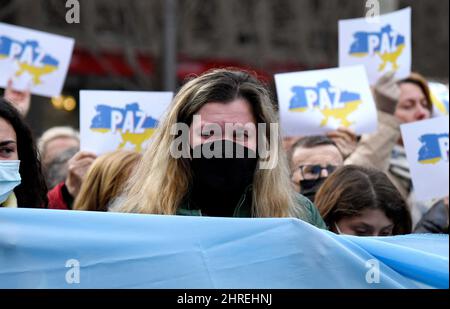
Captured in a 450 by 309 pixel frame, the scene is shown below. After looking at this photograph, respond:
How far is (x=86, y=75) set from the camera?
2241 cm

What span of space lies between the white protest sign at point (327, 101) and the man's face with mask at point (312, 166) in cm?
72

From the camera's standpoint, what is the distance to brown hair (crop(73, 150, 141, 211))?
15.3 ft

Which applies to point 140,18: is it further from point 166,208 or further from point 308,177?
point 166,208

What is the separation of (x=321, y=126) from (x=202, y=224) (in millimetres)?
3294

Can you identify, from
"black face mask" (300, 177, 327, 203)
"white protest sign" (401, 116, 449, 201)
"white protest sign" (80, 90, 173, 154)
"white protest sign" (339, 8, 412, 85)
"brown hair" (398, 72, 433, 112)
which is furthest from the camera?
"white protest sign" (339, 8, 412, 85)

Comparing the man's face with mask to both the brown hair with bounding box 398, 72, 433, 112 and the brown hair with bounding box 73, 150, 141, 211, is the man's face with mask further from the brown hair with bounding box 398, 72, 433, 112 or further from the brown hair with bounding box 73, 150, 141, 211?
the brown hair with bounding box 398, 72, 433, 112

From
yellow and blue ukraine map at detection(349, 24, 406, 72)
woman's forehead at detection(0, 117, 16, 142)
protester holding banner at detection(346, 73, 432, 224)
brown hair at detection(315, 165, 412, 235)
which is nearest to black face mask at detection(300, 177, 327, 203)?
brown hair at detection(315, 165, 412, 235)

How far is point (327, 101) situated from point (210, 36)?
18.1 m

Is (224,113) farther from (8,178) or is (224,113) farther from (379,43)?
(379,43)

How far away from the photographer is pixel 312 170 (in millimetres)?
5062

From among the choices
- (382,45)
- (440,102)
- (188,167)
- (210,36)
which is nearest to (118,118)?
(382,45)

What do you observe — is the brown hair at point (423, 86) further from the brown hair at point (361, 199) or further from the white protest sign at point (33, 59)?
the white protest sign at point (33, 59)

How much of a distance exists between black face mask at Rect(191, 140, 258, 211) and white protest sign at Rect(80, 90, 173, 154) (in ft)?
7.70
